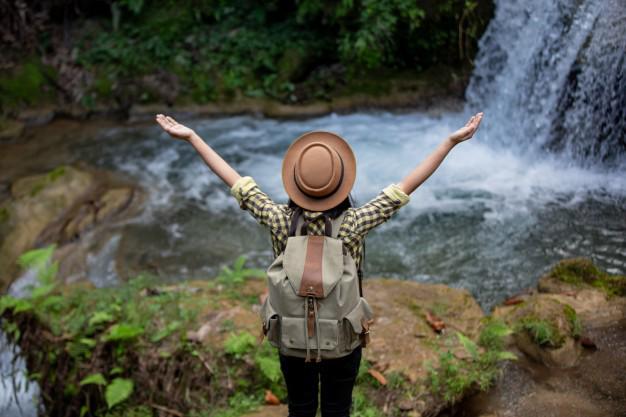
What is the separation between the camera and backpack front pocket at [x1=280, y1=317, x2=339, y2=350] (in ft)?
9.05

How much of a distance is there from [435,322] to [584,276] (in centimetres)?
185

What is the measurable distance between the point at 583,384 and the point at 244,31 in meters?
11.3

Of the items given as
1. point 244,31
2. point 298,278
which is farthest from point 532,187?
point 244,31

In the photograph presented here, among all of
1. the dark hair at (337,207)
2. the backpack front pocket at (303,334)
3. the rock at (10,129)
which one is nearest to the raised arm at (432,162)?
the dark hair at (337,207)

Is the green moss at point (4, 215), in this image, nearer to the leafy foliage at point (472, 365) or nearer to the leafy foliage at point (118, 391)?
the leafy foliage at point (118, 391)

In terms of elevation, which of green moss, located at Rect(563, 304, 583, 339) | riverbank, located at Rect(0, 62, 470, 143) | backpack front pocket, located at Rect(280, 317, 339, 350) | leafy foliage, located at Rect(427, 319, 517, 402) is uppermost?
backpack front pocket, located at Rect(280, 317, 339, 350)

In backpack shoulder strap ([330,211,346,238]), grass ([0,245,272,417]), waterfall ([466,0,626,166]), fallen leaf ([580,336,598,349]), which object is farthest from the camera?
waterfall ([466,0,626,166])

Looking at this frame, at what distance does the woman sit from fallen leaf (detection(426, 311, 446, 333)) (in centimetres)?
180

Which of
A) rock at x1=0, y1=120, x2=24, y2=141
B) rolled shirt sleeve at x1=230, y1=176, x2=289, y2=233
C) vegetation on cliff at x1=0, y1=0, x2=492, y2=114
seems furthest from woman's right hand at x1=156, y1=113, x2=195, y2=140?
rock at x1=0, y1=120, x2=24, y2=141

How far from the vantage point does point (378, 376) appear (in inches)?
168

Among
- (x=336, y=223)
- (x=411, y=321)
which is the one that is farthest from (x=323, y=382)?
(x=411, y=321)

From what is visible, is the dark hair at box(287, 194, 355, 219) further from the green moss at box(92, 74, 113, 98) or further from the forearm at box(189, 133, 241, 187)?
the green moss at box(92, 74, 113, 98)

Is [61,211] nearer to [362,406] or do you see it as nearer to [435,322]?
[435,322]

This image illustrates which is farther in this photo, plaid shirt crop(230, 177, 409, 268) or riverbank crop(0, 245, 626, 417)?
riverbank crop(0, 245, 626, 417)
